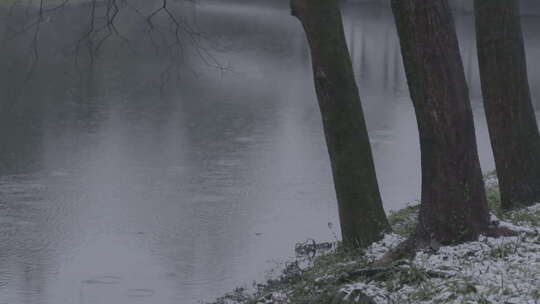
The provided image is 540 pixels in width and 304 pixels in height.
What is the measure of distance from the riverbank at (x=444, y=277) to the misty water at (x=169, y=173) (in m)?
2.93

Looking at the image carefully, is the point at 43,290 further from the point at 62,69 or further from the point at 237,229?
the point at 62,69

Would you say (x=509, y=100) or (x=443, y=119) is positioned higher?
(x=443, y=119)

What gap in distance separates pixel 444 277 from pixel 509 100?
3115mm

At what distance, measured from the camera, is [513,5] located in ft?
28.7

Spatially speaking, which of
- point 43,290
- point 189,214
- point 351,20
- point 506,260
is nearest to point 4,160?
point 189,214

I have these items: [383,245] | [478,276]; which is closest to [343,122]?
[383,245]

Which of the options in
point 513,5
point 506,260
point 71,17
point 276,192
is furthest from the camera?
point 71,17

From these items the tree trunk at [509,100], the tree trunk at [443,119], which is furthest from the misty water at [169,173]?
the tree trunk at [443,119]

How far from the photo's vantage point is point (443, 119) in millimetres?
7012

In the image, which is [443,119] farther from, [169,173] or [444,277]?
[169,173]

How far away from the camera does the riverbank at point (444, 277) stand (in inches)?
229

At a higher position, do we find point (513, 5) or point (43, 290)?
point (513, 5)

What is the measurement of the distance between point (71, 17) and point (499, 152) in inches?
1259

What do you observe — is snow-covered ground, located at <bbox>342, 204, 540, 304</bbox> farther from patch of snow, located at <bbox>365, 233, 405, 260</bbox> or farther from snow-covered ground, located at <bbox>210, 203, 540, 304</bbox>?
patch of snow, located at <bbox>365, 233, 405, 260</bbox>
